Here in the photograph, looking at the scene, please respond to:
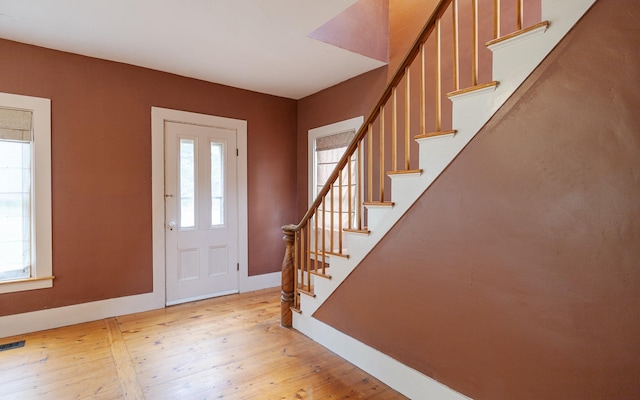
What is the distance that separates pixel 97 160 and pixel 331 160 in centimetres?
245

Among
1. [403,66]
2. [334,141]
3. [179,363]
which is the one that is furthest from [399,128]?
[179,363]

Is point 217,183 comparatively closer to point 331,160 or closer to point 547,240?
point 331,160

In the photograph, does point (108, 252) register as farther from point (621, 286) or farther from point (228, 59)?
point (621, 286)

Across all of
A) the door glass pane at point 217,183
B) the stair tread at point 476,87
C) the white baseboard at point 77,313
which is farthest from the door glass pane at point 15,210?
the stair tread at point 476,87

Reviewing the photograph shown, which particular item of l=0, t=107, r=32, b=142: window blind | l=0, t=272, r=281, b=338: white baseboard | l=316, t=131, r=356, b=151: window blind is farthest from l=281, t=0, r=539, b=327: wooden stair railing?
l=0, t=107, r=32, b=142: window blind

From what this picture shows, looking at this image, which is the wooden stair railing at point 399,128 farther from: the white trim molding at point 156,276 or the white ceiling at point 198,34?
the white trim molding at point 156,276

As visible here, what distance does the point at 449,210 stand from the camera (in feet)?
5.83

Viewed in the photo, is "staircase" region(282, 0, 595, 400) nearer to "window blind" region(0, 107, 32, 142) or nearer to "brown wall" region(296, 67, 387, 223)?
"brown wall" region(296, 67, 387, 223)

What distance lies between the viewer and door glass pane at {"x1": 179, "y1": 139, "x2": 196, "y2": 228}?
3.68 m

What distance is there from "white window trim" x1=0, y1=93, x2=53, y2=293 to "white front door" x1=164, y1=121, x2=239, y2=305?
994 mm

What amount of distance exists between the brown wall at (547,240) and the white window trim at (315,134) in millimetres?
1995

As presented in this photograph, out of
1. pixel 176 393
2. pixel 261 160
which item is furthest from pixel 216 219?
pixel 176 393

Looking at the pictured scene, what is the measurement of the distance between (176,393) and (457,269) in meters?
1.85

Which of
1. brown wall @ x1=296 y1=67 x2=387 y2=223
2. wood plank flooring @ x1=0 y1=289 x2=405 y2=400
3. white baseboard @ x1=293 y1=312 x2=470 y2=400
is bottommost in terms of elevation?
wood plank flooring @ x1=0 y1=289 x2=405 y2=400
